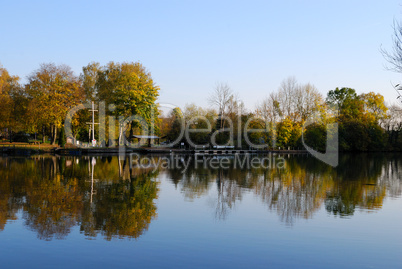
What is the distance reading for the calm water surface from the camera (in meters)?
8.09

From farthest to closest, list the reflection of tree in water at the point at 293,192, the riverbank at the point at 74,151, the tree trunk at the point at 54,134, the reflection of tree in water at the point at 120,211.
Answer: the tree trunk at the point at 54,134 < the riverbank at the point at 74,151 < the reflection of tree in water at the point at 293,192 < the reflection of tree in water at the point at 120,211

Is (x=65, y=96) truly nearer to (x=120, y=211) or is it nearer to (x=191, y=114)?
(x=191, y=114)

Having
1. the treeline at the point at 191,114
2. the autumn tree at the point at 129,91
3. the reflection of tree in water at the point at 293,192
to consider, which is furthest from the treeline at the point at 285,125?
the reflection of tree in water at the point at 293,192

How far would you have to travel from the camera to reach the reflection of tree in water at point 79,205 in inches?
411

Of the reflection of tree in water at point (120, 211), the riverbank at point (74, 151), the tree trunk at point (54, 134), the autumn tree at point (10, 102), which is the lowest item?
the reflection of tree in water at point (120, 211)

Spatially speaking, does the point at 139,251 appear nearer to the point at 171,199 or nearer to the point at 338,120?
the point at 171,199

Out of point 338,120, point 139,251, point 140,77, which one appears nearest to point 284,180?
point 139,251

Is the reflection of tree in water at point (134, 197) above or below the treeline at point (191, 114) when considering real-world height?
below

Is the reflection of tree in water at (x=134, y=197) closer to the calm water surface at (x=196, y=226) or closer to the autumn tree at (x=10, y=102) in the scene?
the calm water surface at (x=196, y=226)

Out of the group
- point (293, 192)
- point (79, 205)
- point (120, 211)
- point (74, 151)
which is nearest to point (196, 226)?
point (120, 211)

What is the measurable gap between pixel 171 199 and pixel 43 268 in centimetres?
849

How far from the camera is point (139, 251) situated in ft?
27.9

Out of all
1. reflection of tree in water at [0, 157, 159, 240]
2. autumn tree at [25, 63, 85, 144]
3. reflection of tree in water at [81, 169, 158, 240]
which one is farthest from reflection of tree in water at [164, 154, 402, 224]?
autumn tree at [25, 63, 85, 144]

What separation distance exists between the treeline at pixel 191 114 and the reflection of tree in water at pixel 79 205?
116 ft
